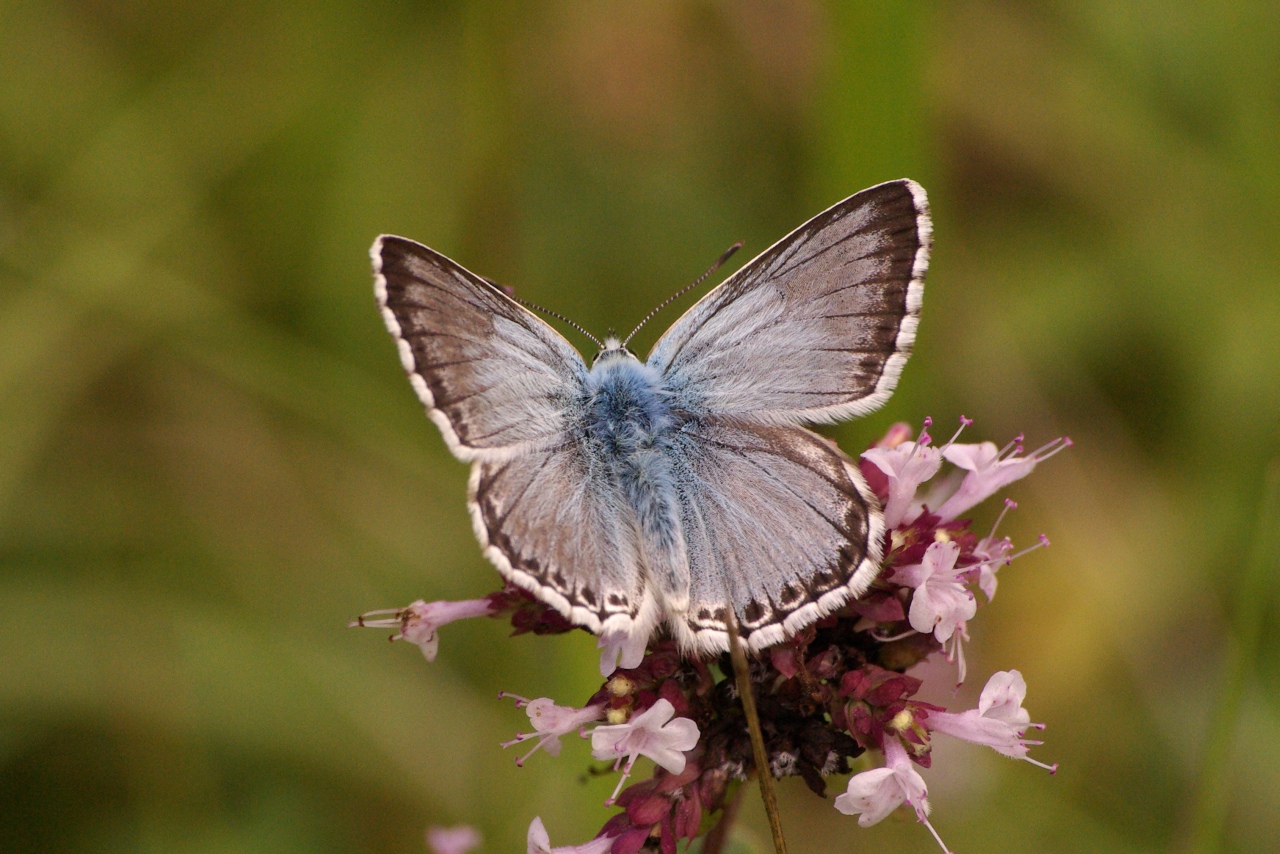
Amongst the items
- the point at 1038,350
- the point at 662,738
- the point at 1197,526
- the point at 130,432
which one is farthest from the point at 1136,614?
the point at 130,432

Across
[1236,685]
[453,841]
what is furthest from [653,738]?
[1236,685]

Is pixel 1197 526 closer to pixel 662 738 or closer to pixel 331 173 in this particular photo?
pixel 662 738

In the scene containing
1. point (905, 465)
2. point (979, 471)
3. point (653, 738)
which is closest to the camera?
point (653, 738)

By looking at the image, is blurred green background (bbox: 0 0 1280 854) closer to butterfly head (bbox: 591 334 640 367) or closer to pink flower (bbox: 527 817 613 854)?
pink flower (bbox: 527 817 613 854)

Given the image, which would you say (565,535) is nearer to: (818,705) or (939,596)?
(818,705)

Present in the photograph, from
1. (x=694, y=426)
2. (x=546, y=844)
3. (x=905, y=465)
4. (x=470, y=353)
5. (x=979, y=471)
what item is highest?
(x=470, y=353)

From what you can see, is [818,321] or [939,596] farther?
[818,321]

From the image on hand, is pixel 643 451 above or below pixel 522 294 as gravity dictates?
below
